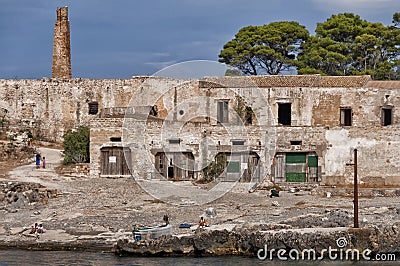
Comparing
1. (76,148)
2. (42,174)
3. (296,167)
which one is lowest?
(42,174)

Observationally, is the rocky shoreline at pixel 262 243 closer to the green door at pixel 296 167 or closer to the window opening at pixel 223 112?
the green door at pixel 296 167

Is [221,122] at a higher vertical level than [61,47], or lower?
lower

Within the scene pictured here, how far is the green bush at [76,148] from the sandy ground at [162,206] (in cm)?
177

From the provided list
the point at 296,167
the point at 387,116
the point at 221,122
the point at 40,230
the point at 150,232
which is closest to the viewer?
the point at 150,232

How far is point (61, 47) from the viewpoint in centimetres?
5375

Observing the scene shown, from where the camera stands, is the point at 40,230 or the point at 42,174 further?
the point at 42,174

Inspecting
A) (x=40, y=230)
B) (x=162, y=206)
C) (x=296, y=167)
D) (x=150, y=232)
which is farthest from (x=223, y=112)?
(x=150, y=232)

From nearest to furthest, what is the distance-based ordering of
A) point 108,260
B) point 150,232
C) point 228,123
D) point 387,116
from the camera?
point 108,260 < point 150,232 < point 387,116 < point 228,123

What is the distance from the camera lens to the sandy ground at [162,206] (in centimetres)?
3150

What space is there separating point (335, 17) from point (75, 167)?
28.4 metres

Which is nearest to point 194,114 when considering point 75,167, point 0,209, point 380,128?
point 75,167

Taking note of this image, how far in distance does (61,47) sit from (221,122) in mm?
14111

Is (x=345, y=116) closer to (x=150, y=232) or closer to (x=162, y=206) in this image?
(x=162, y=206)

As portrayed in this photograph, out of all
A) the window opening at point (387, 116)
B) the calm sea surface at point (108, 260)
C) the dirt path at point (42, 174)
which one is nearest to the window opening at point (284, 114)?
the window opening at point (387, 116)
